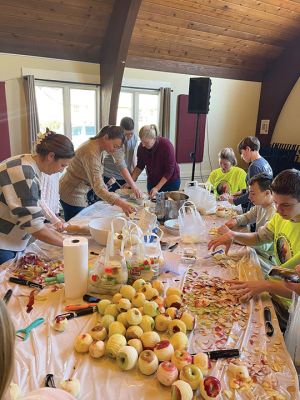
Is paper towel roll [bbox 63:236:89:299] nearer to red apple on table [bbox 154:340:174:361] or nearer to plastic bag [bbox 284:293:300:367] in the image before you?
red apple on table [bbox 154:340:174:361]

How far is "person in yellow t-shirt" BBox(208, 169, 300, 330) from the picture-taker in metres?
1.19

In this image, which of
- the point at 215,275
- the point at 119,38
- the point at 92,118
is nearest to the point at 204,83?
the point at 119,38

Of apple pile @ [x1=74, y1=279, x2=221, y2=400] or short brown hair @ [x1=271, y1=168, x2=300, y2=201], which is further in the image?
short brown hair @ [x1=271, y1=168, x2=300, y2=201]

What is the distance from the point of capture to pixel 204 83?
3.70m

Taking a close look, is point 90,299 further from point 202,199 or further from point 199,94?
point 199,94

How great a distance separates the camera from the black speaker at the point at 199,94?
3703mm

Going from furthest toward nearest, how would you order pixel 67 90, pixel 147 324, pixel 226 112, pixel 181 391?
pixel 226 112, pixel 67 90, pixel 147 324, pixel 181 391

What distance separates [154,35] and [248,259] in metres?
3.75

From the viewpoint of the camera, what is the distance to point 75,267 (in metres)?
1.12

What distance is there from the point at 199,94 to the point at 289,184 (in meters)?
2.74

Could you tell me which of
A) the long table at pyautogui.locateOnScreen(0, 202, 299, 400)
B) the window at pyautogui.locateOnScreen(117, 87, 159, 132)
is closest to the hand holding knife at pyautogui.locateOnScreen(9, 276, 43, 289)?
the long table at pyautogui.locateOnScreen(0, 202, 299, 400)

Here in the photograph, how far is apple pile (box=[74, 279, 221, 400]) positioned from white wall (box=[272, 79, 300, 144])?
548cm

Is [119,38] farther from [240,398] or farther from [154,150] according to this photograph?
[240,398]

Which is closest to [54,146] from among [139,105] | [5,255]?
[5,255]
